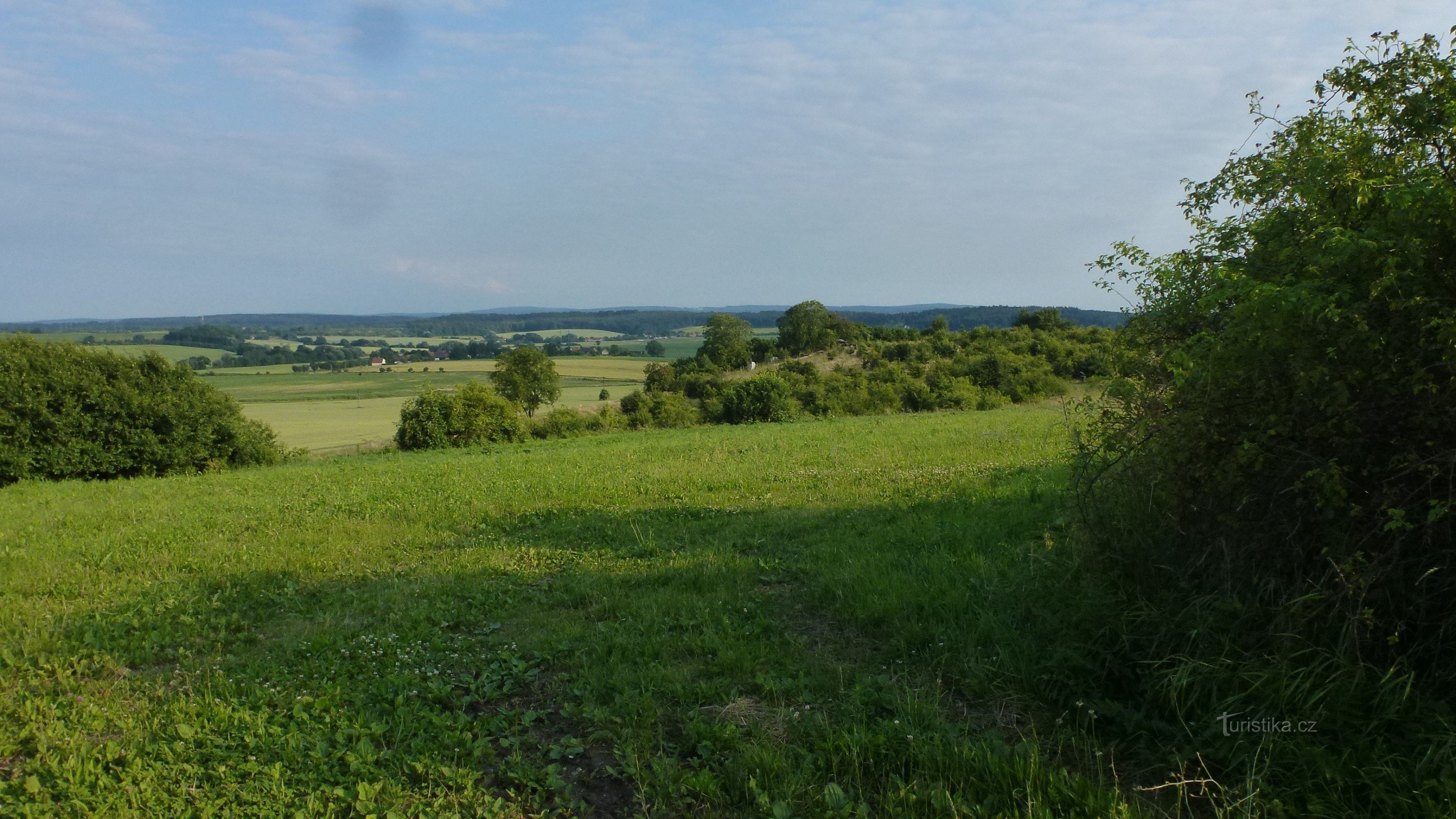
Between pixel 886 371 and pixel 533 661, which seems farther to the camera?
pixel 886 371

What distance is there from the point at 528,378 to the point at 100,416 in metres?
29.1

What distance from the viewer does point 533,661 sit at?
5020 mm

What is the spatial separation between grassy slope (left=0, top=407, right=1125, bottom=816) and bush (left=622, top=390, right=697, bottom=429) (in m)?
28.9

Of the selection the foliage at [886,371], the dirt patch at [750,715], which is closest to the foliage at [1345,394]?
the dirt patch at [750,715]

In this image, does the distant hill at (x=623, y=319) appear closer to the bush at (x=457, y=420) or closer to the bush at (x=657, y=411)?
the bush at (x=657, y=411)

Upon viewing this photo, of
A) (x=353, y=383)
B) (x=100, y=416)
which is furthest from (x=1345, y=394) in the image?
(x=353, y=383)

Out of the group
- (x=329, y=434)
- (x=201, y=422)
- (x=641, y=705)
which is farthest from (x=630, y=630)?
(x=329, y=434)

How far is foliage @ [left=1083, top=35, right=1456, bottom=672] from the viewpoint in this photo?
3268 mm

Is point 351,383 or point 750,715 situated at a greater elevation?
point 750,715

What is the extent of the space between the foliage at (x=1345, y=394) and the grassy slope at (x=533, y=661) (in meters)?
1.37

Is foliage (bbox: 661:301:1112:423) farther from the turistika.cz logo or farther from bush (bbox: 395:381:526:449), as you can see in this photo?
the turistika.cz logo

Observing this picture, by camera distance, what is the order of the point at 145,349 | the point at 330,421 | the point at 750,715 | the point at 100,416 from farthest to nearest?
the point at 330,421
the point at 145,349
the point at 100,416
the point at 750,715

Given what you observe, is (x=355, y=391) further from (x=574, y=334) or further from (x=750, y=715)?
(x=750, y=715)

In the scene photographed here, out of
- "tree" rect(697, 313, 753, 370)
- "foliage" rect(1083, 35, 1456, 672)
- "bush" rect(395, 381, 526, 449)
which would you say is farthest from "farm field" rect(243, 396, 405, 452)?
"foliage" rect(1083, 35, 1456, 672)
